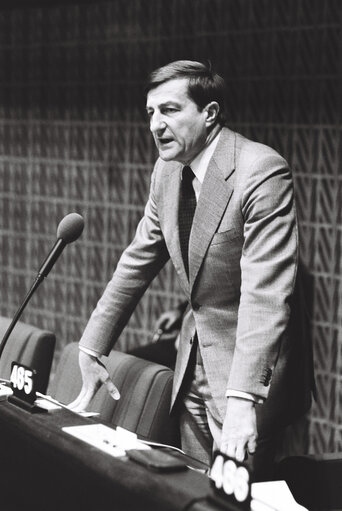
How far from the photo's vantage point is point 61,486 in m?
1.91

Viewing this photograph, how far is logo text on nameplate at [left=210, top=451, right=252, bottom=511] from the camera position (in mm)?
1503

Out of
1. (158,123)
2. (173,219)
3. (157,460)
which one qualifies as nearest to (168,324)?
(173,219)

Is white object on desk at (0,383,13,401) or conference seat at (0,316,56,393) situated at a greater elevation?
white object on desk at (0,383,13,401)

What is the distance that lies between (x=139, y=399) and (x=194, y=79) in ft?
2.88

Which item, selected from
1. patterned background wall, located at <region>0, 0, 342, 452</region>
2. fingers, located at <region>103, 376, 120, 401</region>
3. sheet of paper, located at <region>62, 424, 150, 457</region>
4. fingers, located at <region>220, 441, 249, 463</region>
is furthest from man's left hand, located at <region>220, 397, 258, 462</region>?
patterned background wall, located at <region>0, 0, 342, 452</region>

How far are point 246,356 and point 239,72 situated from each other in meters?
2.55

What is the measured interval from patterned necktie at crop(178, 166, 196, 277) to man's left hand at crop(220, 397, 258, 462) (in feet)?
1.82

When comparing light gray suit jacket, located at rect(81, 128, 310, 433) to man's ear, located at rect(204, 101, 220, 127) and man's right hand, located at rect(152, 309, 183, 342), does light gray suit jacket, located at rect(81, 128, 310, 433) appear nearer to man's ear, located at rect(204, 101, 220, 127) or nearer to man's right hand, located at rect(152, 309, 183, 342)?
man's ear, located at rect(204, 101, 220, 127)

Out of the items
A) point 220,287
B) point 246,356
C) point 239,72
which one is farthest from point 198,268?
point 239,72

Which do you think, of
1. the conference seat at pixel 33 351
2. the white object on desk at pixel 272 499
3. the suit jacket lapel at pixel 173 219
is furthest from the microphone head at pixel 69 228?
the white object on desk at pixel 272 499

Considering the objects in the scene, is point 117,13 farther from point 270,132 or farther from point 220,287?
point 220,287

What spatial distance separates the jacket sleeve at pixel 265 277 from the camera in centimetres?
207

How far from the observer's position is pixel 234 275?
2.38 meters

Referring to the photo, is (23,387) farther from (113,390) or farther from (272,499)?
(272,499)
